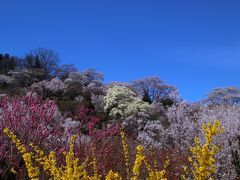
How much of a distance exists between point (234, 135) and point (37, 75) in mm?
30324

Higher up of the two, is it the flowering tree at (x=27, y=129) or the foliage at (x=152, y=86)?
the foliage at (x=152, y=86)

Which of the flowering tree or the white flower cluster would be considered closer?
the flowering tree

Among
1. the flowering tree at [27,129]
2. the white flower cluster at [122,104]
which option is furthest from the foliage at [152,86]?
the flowering tree at [27,129]

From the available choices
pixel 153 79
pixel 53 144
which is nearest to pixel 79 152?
pixel 53 144

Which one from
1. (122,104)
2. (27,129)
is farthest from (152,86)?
(27,129)

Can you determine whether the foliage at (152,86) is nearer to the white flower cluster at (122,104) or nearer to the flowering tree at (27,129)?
the white flower cluster at (122,104)

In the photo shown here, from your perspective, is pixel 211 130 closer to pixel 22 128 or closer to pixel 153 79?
pixel 22 128

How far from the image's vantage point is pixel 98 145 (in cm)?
1173

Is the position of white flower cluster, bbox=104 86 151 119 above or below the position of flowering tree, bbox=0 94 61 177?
above

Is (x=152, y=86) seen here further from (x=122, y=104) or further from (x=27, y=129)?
(x=27, y=129)

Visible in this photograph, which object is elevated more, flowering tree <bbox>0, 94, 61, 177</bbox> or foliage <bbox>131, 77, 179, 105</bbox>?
foliage <bbox>131, 77, 179, 105</bbox>

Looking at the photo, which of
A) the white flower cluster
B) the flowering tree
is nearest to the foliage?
the white flower cluster

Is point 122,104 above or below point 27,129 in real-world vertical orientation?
above

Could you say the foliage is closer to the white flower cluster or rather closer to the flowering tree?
the white flower cluster
